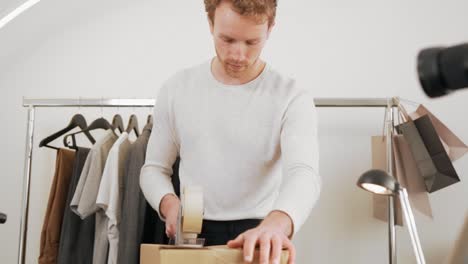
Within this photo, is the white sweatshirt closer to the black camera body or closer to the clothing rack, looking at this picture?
the black camera body

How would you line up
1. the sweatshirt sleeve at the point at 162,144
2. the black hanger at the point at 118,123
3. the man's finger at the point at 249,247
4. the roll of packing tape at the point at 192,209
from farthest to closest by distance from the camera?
the black hanger at the point at 118,123, the sweatshirt sleeve at the point at 162,144, the roll of packing tape at the point at 192,209, the man's finger at the point at 249,247

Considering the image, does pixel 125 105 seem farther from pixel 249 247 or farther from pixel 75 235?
pixel 249 247

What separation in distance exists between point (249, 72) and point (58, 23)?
167 cm

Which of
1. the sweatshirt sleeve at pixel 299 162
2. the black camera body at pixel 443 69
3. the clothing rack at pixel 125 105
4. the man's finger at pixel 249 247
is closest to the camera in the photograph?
the black camera body at pixel 443 69

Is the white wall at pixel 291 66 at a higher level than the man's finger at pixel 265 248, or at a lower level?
higher

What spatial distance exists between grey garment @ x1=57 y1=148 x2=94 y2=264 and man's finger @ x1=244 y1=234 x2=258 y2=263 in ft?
4.76

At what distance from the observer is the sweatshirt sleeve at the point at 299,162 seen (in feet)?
4.03

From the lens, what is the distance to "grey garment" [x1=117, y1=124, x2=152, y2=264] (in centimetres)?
219

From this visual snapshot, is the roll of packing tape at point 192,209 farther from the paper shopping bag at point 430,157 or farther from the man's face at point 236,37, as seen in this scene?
the paper shopping bag at point 430,157

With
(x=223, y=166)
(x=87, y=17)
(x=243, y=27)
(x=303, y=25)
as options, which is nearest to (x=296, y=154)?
(x=223, y=166)

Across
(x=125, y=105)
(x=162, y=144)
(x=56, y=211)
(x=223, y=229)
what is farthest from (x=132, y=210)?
(x=223, y=229)

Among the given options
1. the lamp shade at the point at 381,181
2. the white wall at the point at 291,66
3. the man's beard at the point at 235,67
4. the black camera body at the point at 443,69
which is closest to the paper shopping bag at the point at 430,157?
the white wall at the point at 291,66

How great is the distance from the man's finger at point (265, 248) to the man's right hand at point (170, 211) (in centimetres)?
34

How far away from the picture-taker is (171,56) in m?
2.93
